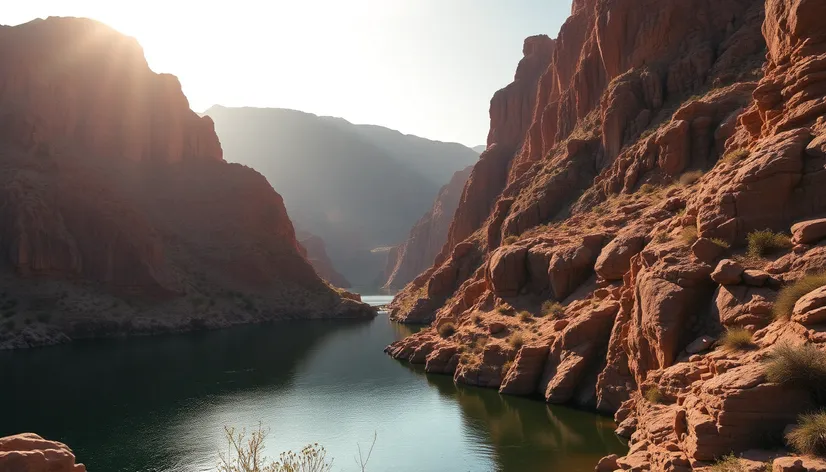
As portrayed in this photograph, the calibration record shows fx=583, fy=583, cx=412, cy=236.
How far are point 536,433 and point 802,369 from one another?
618 inches

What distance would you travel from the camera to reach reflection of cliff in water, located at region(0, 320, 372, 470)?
32.7 metres

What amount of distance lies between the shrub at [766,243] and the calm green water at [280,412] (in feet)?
32.4

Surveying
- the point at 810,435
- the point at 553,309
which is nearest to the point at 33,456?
the point at 810,435

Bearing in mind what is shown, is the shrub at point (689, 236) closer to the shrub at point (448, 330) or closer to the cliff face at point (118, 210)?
the shrub at point (448, 330)

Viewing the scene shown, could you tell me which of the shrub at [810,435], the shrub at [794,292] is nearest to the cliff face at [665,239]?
the shrub at [794,292]

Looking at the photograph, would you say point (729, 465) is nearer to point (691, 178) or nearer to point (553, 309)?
point (553, 309)

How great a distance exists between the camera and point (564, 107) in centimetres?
7775

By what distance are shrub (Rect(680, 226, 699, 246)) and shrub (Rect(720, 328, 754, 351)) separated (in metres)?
6.26

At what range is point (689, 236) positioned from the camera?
25203 mm

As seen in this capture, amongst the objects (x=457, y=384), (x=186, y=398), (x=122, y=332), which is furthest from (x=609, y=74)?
(x=122, y=332)

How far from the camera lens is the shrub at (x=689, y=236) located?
25.0 m

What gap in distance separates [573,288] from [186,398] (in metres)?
27.8

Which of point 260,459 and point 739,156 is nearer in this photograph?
point 260,459

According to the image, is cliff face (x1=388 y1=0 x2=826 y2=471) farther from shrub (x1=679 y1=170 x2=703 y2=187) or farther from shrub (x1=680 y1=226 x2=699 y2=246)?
shrub (x1=679 y1=170 x2=703 y2=187)
